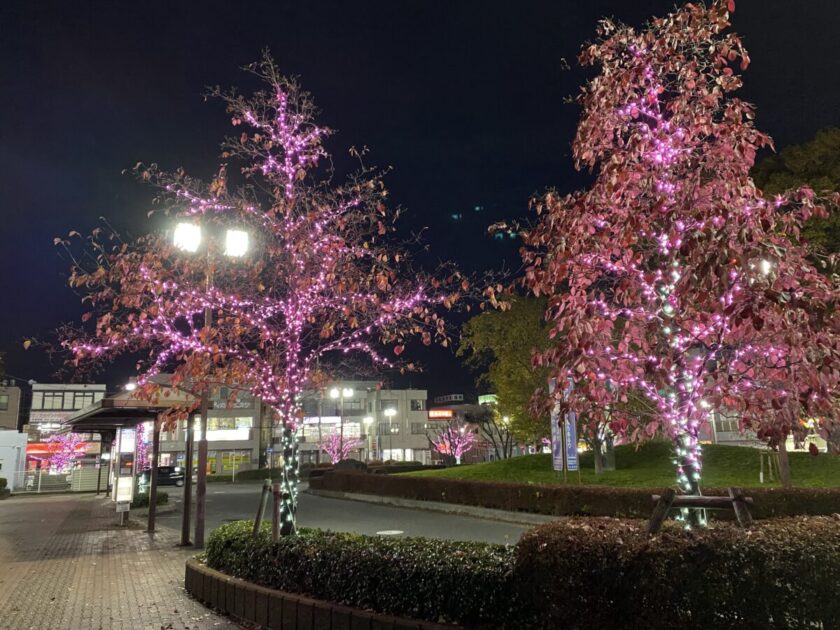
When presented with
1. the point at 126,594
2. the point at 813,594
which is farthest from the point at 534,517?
the point at 813,594

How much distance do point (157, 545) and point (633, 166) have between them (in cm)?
1218

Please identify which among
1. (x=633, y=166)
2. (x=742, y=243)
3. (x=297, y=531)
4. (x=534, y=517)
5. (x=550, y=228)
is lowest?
(x=534, y=517)

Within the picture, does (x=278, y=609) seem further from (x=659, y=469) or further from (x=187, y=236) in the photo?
(x=659, y=469)

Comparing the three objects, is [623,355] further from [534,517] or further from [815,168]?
[815,168]

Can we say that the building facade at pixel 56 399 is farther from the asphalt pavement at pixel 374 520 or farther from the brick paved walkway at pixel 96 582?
the brick paved walkway at pixel 96 582

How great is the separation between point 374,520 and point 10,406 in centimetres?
6839

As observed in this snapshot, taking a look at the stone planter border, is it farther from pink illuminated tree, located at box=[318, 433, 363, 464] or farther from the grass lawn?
pink illuminated tree, located at box=[318, 433, 363, 464]

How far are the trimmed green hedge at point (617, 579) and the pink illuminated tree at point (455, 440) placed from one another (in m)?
52.4

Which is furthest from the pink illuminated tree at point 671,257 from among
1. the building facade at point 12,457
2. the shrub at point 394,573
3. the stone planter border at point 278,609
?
the building facade at point 12,457

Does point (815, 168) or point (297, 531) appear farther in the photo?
point (815, 168)

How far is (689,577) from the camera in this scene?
12.9 feet

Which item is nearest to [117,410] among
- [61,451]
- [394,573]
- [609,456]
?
[394,573]

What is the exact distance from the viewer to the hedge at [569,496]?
14.0m

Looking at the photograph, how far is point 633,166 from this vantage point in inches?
235
